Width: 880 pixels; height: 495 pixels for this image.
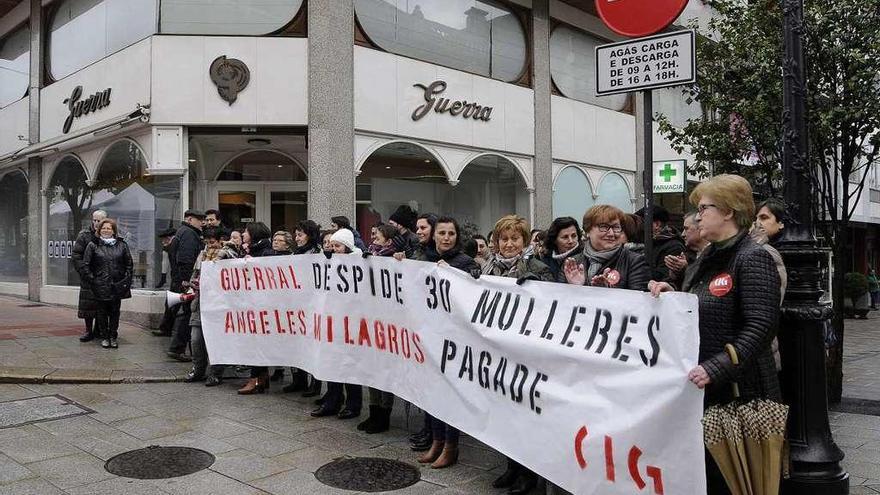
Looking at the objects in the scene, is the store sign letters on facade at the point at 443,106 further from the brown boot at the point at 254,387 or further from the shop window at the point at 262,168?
the brown boot at the point at 254,387

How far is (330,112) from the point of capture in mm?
11320

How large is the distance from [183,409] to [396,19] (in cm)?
828

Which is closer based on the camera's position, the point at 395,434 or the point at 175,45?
the point at 395,434

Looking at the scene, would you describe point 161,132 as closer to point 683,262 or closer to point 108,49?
point 108,49

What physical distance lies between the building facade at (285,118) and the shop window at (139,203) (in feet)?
0.12

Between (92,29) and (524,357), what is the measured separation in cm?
1256

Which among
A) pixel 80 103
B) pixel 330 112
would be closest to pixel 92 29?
pixel 80 103

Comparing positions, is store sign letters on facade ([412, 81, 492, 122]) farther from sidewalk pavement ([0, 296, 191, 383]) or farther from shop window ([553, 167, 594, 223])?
sidewalk pavement ([0, 296, 191, 383])

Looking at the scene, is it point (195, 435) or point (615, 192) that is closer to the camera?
point (195, 435)

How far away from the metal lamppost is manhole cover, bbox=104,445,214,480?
3.87 meters

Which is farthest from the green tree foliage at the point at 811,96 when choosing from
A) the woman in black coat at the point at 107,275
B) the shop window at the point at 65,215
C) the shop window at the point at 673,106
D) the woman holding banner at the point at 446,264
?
the shop window at the point at 65,215

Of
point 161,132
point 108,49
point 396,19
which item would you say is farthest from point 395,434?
point 108,49

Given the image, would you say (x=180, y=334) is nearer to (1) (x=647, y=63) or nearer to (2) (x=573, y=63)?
(1) (x=647, y=63)

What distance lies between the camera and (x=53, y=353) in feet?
29.4
